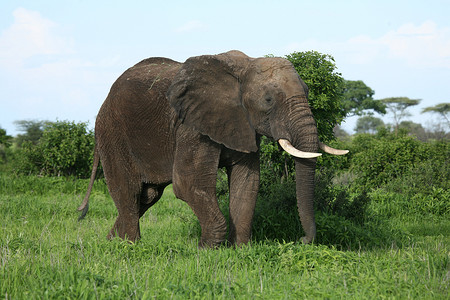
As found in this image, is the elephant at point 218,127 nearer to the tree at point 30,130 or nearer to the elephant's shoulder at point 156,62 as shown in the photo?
the elephant's shoulder at point 156,62

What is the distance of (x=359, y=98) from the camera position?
4812 centimetres

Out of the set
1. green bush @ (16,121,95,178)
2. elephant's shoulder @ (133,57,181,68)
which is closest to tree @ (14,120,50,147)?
green bush @ (16,121,95,178)

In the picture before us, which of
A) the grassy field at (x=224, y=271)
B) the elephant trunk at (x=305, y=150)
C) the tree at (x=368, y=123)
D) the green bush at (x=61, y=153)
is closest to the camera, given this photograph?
the grassy field at (x=224, y=271)

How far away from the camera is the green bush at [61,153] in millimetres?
15242

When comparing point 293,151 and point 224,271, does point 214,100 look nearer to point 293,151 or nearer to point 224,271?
point 293,151

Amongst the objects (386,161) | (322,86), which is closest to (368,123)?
(386,161)

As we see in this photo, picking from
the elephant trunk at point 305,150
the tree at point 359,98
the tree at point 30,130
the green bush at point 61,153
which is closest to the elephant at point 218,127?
the elephant trunk at point 305,150

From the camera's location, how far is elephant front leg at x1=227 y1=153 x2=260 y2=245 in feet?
Answer: 20.5

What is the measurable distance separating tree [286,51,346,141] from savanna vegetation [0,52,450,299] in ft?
0.08

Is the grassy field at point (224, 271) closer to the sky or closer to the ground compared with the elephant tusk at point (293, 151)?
closer to the ground

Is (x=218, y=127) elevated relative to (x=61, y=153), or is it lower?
elevated

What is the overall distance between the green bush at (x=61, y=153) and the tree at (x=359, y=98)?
114 feet

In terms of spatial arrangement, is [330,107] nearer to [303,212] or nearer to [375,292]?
[303,212]

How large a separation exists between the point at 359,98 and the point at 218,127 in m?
44.2
